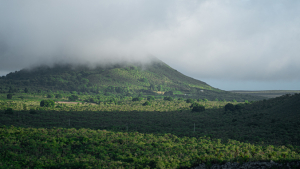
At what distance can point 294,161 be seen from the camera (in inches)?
714

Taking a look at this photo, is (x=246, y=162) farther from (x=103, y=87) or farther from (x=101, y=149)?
(x=103, y=87)

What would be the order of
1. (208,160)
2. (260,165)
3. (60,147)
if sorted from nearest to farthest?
(260,165)
(208,160)
(60,147)

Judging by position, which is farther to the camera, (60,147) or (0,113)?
(0,113)

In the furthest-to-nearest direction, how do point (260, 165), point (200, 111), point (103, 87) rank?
point (103, 87) < point (200, 111) < point (260, 165)

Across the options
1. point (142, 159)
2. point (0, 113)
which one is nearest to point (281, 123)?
point (142, 159)

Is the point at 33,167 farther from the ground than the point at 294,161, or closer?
closer

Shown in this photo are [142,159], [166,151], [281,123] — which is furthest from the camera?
[281,123]

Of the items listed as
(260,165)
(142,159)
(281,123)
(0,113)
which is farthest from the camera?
(0,113)

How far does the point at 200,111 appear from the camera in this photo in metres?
75.9

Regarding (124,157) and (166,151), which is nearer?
(124,157)

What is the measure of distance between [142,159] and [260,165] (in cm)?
1132

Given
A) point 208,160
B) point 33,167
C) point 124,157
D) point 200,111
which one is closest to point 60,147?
point 33,167

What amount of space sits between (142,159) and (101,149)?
22.3ft

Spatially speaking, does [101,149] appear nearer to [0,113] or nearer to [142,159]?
[142,159]
